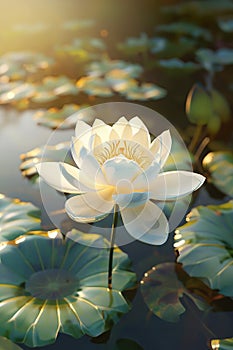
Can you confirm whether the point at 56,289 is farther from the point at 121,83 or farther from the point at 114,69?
the point at 114,69

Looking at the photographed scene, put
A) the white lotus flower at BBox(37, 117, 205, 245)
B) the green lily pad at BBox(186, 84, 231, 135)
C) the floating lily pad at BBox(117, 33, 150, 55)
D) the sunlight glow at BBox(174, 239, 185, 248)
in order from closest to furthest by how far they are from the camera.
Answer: the white lotus flower at BBox(37, 117, 205, 245) → the sunlight glow at BBox(174, 239, 185, 248) → the green lily pad at BBox(186, 84, 231, 135) → the floating lily pad at BBox(117, 33, 150, 55)

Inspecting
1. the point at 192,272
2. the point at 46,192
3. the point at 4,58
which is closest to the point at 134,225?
the point at 192,272

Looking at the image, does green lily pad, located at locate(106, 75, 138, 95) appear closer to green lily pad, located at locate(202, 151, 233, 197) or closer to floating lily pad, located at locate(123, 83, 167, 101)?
floating lily pad, located at locate(123, 83, 167, 101)

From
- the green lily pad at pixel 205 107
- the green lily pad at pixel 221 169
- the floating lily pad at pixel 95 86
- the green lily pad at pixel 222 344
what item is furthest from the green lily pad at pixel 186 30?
the green lily pad at pixel 222 344

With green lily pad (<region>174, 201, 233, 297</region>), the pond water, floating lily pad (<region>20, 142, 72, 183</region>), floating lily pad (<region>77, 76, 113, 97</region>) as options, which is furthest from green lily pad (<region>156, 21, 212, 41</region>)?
green lily pad (<region>174, 201, 233, 297</region>)

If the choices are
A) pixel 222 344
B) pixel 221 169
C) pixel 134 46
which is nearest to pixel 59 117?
pixel 221 169
